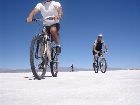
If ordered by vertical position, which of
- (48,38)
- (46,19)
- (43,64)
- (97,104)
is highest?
(46,19)

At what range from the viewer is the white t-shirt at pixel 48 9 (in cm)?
769

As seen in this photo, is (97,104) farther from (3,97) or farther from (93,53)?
(93,53)

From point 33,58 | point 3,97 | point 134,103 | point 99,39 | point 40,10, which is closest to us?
point 134,103

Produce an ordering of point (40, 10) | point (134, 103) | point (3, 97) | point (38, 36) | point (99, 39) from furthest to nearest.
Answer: point (99, 39)
point (40, 10)
point (38, 36)
point (3, 97)
point (134, 103)

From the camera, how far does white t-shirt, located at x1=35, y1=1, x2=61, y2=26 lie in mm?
7688

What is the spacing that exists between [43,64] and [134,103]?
4.50 m

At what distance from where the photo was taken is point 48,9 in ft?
25.2

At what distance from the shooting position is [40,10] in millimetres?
7758

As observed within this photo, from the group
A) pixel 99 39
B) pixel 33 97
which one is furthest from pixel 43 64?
pixel 99 39

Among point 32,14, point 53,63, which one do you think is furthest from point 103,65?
point 32,14

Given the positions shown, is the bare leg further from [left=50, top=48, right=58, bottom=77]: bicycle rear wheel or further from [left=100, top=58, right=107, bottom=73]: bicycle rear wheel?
[left=100, top=58, right=107, bottom=73]: bicycle rear wheel

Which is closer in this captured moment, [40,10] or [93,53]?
[40,10]

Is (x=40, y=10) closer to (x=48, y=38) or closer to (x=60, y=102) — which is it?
(x=48, y=38)

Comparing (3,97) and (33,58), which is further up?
(33,58)
